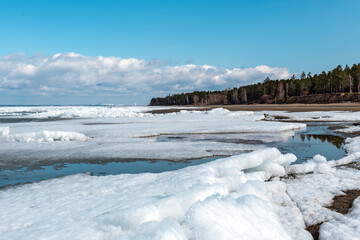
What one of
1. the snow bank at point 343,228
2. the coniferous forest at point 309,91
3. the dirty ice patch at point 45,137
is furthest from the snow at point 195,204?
the coniferous forest at point 309,91

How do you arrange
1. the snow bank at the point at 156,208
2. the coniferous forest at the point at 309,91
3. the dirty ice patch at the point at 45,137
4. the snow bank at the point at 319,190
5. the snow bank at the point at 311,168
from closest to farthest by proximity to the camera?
the snow bank at the point at 156,208 → the snow bank at the point at 319,190 → the snow bank at the point at 311,168 → the dirty ice patch at the point at 45,137 → the coniferous forest at the point at 309,91

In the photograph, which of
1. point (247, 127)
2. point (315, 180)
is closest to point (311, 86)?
point (247, 127)

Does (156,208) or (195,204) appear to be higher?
(195,204)

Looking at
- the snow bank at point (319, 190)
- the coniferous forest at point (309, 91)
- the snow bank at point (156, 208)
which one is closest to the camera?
the snow bank at point (156, 208)

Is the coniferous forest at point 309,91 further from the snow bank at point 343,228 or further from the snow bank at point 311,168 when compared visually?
the snow bank at point 343,228

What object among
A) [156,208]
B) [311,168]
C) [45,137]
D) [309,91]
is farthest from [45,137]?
[309,91]

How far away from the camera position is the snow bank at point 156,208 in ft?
10.7

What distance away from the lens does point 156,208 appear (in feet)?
12.8

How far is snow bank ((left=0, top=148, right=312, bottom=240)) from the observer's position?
325cm

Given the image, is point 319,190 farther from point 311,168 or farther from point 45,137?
point 45,137

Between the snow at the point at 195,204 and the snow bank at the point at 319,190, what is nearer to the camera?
the snow at the point at 195,204

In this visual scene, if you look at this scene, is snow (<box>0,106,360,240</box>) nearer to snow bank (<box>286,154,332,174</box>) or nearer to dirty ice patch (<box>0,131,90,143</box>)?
snow bank (<box>286,154,332,174</box>)

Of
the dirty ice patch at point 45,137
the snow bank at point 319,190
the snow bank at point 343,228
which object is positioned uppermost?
the dirty ice patch at point 45,137

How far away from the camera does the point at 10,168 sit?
8336mm
